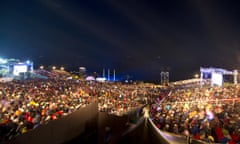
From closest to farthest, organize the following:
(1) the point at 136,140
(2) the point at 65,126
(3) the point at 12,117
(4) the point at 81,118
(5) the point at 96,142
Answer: (1) the point at 136,140 < (2) the point at 65,126 < (4) the point at 81,118 < (5) the point at 96,142 < (3) the point at 12,117

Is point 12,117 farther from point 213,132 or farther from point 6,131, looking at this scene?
point 213,132

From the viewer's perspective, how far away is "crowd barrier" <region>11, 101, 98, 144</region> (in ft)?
12.6

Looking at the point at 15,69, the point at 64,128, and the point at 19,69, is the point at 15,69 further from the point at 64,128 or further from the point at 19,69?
the point at 64,128

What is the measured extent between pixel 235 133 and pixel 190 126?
190cm

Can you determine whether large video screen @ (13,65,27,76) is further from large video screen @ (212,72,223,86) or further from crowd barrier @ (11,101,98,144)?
crowd barrier @ (11,101,98,144)

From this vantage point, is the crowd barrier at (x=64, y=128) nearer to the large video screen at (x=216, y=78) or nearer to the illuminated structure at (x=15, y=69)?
the large video screen at (x=216, y=78)

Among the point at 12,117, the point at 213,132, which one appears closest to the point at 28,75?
the point at 12,117

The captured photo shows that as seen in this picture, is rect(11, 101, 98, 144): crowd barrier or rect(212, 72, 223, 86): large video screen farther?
rect(212, 72, 223, 86): large video screen

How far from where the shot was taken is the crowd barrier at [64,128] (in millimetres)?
3838

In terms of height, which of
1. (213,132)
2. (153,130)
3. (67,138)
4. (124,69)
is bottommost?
(213,132)

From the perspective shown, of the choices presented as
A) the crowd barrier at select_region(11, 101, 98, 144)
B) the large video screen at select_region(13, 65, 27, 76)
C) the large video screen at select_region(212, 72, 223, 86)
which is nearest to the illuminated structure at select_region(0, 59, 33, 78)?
the large video screen at select_region(13, 65, 27, 76)

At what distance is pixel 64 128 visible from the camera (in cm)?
457

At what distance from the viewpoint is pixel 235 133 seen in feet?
28.0

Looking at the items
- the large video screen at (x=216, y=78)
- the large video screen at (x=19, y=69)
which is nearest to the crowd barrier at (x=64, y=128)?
the large video screen at (x=216, y=78)
